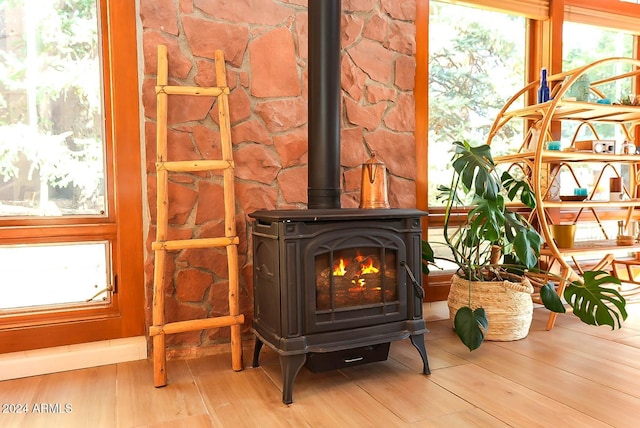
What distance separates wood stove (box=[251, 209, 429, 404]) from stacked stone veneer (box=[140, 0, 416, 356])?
321mm

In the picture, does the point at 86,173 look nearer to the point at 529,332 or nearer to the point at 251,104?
the point at 251,104

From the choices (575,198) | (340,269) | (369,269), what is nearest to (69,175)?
(340,269)

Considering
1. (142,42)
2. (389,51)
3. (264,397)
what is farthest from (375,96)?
(264,397)

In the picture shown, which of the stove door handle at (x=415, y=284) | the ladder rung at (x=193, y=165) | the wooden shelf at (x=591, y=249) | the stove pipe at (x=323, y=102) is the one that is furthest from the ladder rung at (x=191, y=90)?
the wooden shelf at (x=591, y=249)

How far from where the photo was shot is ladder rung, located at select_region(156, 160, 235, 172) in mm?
2041

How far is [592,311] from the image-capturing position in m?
2.24

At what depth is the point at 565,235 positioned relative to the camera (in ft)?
9.11

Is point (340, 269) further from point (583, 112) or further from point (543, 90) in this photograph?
point (583, 112)

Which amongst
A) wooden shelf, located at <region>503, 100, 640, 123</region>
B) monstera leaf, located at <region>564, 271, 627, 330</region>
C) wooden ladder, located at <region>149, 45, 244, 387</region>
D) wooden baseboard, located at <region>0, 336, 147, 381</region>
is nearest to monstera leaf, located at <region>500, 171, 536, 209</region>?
wooden shelf, located at <region>503, 100, 640, 123</region>

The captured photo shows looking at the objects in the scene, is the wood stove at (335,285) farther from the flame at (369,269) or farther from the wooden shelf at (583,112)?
the wooden shelf at (583,112)

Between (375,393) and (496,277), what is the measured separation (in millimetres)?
1156

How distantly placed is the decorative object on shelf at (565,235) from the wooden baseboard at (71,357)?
7.75 ft

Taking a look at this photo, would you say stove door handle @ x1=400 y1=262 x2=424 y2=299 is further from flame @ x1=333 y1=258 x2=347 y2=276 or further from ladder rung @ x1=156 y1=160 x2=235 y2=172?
ladder rung @ x1=156 y1=160 x2=235 y2=172

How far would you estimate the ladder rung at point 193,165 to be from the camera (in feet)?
6.70
